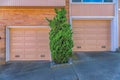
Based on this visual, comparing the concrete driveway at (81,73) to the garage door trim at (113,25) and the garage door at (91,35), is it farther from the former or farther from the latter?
the garage door at (91,35)

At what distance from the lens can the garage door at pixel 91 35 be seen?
1545cm

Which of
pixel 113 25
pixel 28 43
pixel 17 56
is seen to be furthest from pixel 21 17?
pixel 113 25

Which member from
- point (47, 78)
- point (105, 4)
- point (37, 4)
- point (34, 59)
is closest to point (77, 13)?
point (105, 4)

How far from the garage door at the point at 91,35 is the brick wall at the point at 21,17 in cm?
226

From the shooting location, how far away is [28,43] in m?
14.8

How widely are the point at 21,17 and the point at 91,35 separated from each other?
4835 millimetres

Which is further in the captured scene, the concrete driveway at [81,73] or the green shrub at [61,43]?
the green shrub at [61,43]

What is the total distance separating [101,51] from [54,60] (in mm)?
4360

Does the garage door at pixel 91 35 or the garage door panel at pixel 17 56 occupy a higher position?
the garage door at pixel 91 35

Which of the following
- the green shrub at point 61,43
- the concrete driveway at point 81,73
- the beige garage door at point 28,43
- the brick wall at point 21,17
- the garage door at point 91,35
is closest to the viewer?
the concrete driveway at point 81,73

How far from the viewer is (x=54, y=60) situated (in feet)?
40.7

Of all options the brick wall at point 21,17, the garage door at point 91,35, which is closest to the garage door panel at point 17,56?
the brick wall at point 21,17

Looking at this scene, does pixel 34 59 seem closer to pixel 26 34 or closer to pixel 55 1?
pixel 26 34

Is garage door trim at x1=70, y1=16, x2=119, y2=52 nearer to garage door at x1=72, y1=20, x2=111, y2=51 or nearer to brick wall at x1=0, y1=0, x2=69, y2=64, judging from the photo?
garage door at x1=72, y1=20, x2=111, y2=51
